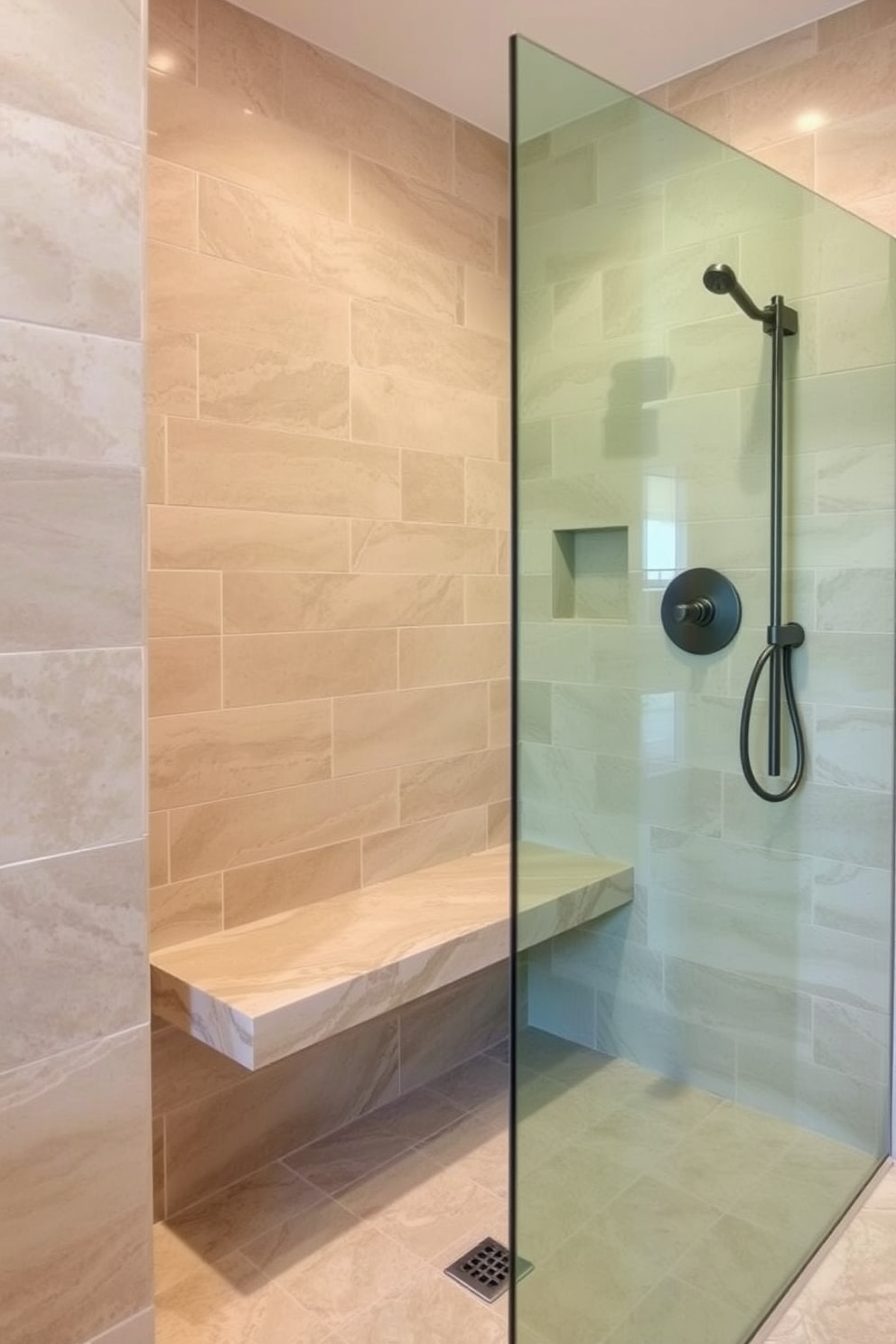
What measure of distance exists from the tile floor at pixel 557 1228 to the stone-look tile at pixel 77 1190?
352 mm

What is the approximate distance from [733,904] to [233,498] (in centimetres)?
128

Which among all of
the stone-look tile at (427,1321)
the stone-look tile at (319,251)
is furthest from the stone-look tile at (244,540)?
the stone-look tile at (427,1321)

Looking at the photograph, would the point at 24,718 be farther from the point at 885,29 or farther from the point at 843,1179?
the point at 885,29

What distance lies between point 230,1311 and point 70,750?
3.64 feet

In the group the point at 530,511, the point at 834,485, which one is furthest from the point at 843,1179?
the point at 530,511

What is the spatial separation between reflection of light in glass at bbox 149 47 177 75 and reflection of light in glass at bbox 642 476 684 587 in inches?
50.7

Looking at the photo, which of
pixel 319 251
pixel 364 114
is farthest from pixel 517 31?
pixel 319 251

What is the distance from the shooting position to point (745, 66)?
2229 mm

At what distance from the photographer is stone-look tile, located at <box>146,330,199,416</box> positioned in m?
1.88

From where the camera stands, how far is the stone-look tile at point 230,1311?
1655mm

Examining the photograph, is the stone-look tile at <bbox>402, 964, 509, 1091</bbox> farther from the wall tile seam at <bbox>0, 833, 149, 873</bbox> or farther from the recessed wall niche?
the recessed wall niche

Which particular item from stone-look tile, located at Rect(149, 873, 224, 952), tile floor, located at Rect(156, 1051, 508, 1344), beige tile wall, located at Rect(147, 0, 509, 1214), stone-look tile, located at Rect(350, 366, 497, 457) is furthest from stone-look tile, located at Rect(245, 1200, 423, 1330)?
stone-look tile, located at Rect(350, 366, 497, 457)

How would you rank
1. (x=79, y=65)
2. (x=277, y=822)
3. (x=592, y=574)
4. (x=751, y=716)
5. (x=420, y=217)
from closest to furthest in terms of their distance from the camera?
(x=79, y=65), (x=592, y=574), (x=751, y=716), (x=277, y=822), (x=420, y=217)

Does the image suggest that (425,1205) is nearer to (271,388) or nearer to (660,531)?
(660,531)
